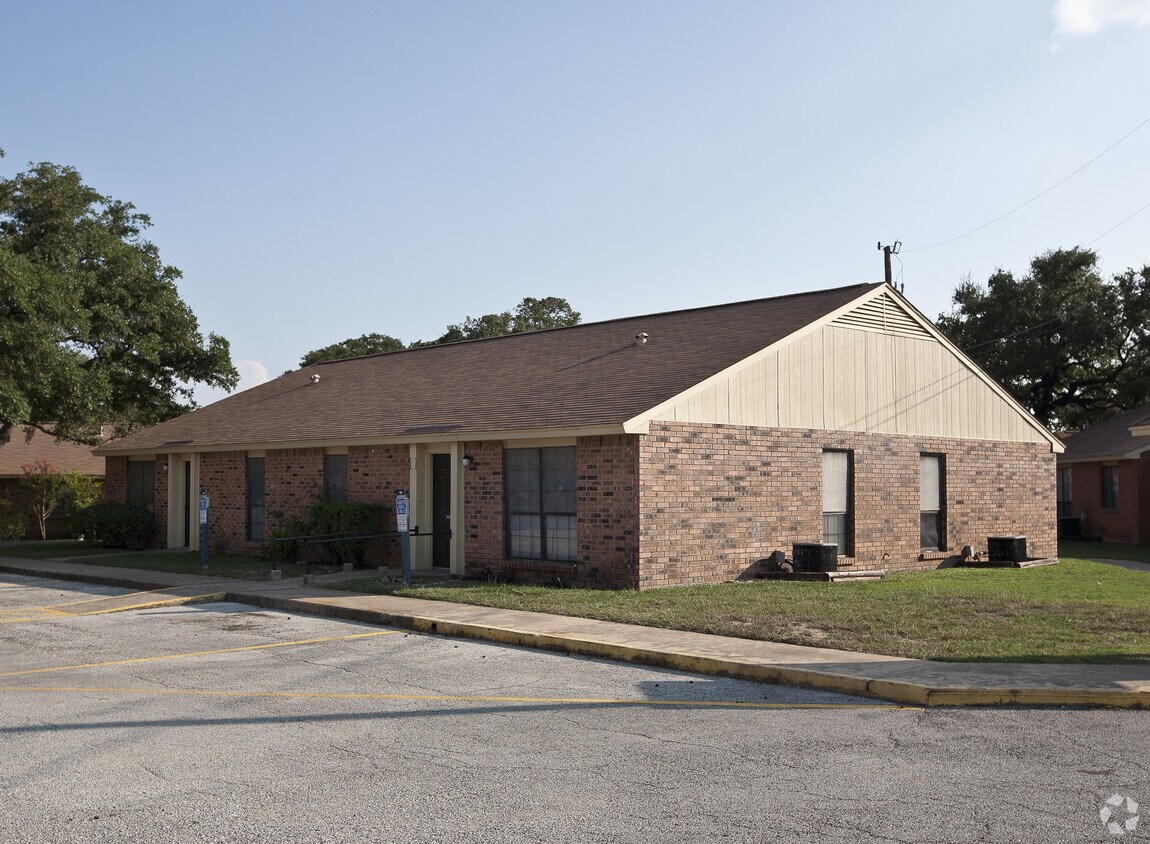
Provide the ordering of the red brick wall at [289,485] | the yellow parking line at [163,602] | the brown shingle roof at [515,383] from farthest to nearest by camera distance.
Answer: the red brick wall at [289,485] → the brown shingle roof at [515,383] → the yellow parking line at [163,602]

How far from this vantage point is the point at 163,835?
557 centimetres

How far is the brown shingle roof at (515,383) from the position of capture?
728 inches

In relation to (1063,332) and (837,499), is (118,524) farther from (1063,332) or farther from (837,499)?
(1063,332)

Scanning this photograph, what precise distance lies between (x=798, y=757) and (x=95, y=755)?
4560 mm

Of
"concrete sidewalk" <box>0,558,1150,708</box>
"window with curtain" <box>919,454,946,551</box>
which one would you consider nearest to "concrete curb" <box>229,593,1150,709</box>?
"concrete sidewalk" <box>0,558,1150,708</box>

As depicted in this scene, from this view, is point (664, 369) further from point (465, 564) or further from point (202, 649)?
point (202, 649)

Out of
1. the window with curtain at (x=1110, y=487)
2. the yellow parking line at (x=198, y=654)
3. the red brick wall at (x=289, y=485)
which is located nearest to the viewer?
the yellow parking line at (x=198, y=654)

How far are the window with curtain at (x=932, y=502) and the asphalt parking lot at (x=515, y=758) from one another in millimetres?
12886

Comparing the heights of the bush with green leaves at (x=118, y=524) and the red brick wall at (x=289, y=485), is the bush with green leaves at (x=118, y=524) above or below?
below

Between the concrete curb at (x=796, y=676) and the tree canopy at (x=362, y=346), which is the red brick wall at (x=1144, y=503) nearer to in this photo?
the concrete curb at (x=796, y=676)

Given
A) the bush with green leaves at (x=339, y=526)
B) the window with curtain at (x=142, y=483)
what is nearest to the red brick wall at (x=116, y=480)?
the window with curtain at (x=142, y=483)

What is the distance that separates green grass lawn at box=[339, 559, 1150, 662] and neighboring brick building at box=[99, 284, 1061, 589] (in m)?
1.18

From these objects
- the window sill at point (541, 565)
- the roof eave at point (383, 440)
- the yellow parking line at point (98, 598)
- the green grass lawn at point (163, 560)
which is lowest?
the yellow parking line at point (98, 598)

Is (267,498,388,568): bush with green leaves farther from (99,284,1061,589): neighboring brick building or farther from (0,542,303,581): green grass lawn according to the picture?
(0,542,303,581): green grass lawn
